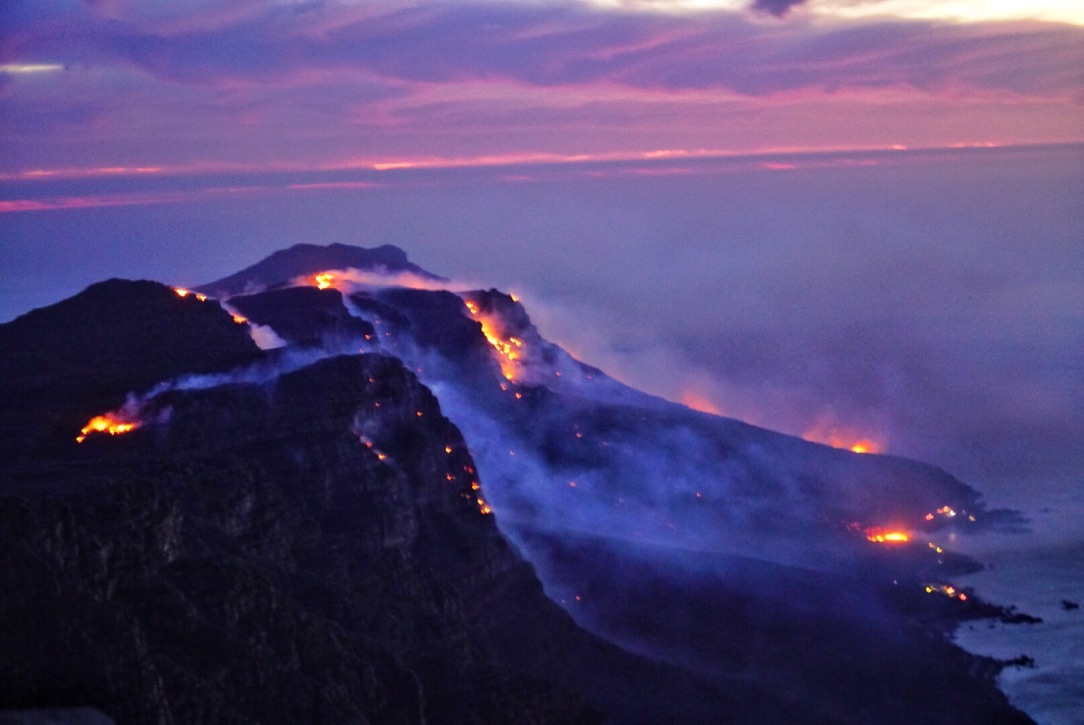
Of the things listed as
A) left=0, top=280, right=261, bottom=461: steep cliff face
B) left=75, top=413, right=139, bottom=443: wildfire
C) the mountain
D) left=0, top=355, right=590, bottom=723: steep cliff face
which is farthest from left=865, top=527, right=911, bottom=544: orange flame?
left=75, top=413, right=139, bottom=443: wildfire

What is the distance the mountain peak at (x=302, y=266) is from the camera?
6639 inches

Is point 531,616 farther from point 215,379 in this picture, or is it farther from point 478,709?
point 215,379

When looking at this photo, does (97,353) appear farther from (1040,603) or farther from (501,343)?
(1040,603)

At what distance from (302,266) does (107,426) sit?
95.5 metres

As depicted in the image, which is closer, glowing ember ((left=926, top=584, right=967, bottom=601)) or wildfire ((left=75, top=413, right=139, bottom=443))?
wildfire ((left=75, top=413, right=139, bottom=443))

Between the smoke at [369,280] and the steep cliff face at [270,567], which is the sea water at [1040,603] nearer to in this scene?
the steep cliff face at [270,567]

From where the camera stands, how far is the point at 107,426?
83.9 meters

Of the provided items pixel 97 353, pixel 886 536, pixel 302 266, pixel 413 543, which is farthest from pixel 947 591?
pixel 302 266

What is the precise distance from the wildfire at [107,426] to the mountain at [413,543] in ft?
1.02

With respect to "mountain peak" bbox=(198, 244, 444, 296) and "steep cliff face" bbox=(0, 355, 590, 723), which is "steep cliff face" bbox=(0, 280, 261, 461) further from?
"mountain peak" bbox=(198, 244, 444, 296)

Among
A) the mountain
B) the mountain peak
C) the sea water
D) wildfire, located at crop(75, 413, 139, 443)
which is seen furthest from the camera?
the mountain peak

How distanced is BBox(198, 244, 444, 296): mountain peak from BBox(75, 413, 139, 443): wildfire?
255ft

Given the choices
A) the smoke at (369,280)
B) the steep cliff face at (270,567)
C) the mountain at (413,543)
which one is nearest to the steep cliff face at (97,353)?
the mountain at (413,543)

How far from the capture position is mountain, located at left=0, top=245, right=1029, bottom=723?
5938 cm
